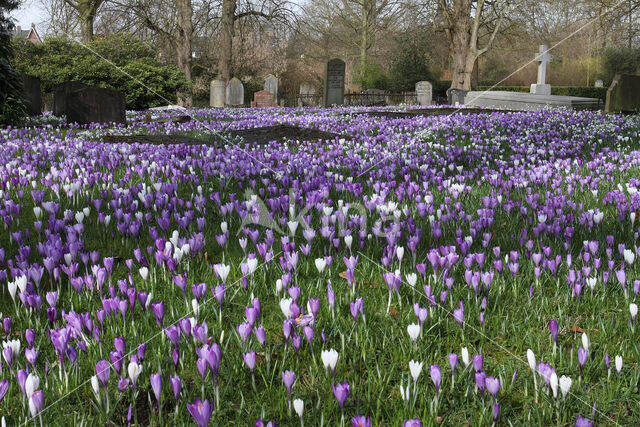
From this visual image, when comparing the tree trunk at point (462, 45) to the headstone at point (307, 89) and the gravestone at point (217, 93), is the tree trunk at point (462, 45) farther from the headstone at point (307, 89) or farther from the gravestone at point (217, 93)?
the gravestone at point (217, 93)

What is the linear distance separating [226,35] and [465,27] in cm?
1796

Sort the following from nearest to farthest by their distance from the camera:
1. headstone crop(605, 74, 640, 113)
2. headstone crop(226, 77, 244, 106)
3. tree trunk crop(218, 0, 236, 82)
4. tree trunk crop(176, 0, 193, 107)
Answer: headstone crop(605, 74, 640, 113) → tree trunk crop(218, 0, 236, 82) → tree trunk crop(176, 0, 193, 107) → headstone crop(226, 77, 244, 106)

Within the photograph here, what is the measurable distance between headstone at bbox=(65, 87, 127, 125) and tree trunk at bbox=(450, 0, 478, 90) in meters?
32.5

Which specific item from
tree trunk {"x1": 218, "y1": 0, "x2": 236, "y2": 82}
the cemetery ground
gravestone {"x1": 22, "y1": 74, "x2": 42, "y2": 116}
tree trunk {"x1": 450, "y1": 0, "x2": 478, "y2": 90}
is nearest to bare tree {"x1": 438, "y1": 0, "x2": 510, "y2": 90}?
tree trunk {"x1": 450, "y1": 0, "x2": 478, "y2": 90}

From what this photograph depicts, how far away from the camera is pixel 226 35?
31.8 m

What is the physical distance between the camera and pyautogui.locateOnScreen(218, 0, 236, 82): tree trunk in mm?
31353

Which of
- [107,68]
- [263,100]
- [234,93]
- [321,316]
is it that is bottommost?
[321,316]

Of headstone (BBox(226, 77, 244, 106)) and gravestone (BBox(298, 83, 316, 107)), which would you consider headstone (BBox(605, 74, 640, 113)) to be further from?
gravestone (BBox(298, 83, 316, 107))

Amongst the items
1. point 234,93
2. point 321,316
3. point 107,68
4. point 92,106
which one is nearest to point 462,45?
point 234,93

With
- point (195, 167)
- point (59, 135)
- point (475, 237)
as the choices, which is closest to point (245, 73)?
point (59, 135)

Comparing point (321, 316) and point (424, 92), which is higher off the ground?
point (424, 92)

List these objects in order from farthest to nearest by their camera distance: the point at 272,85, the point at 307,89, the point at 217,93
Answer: the point at 307,89, the point at 272,85, the point at 217,93

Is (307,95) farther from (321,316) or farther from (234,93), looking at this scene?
(321,316)

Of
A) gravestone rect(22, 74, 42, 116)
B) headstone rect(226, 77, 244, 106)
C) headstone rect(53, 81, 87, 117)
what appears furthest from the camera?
headstone rect(226, 77, 244, 106)
